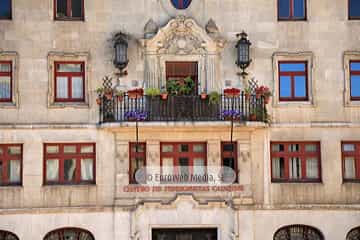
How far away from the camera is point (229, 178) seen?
2622 cm

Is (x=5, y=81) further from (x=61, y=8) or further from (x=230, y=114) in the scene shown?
(x=230, y=114)

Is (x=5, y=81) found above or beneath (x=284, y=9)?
beneath

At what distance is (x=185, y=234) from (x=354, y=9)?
9.69 m

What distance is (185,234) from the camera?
1032 inches

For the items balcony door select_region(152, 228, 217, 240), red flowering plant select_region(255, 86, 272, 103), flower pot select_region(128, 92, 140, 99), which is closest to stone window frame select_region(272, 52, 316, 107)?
red flowering plant select_region(255, 86, 272, 103)

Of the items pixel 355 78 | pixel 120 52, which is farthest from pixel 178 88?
pixel 355 78

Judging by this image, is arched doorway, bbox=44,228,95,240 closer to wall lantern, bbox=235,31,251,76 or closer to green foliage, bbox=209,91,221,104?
green foliage, bbox=209,91,221,104

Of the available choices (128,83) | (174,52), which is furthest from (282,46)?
(128,83)

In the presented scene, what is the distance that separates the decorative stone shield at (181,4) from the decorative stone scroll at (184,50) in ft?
1.93

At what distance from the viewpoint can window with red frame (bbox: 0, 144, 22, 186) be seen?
26.0 meters

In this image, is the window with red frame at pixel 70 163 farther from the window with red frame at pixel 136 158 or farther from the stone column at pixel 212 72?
the stone column at pixel 212 72

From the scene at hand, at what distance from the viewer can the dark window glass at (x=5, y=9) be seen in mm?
26531

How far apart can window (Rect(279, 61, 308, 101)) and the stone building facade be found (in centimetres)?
11

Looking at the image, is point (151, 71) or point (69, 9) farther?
point (69, 9)
